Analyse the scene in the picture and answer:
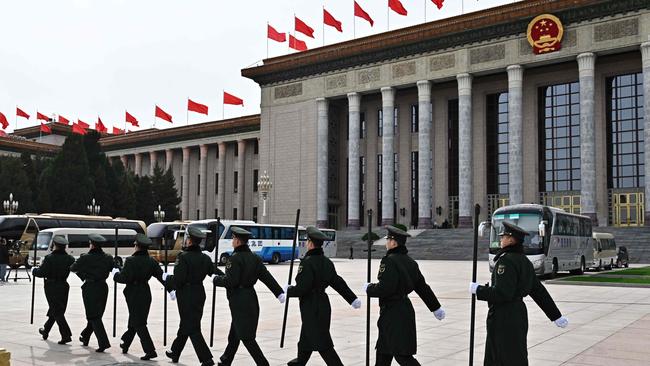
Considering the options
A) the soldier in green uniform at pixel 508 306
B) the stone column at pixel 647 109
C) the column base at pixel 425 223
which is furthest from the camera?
the column base at pixel 425 223

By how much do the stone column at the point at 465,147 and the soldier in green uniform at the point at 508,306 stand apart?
42.7 m

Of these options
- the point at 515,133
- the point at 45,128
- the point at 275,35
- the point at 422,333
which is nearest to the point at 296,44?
the point at 275,35

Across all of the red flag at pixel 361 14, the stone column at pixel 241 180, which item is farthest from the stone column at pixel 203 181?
the red flag at pixel 361 14

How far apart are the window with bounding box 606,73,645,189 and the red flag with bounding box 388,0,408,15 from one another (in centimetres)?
1508

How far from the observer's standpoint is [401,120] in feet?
181

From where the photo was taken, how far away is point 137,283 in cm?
874

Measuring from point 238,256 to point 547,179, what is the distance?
145 feet

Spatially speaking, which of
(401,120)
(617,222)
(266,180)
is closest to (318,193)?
(266,180)

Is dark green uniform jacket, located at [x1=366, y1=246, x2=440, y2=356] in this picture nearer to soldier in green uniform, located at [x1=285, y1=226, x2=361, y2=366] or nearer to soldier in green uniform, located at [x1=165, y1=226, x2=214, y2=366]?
soldier in green uniform, located at [x1=285, y1=226, x2=361, y2=366]

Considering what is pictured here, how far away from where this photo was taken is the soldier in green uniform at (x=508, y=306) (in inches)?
221

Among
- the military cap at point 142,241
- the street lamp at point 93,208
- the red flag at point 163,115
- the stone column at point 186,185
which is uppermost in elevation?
the red flag at point 163,115

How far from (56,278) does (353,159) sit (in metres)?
44.7

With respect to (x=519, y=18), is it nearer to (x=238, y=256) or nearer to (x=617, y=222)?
(x=617, y=222)

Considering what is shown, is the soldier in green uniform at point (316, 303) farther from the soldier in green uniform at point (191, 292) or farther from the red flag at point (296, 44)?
the red flag at point (296, 44)
